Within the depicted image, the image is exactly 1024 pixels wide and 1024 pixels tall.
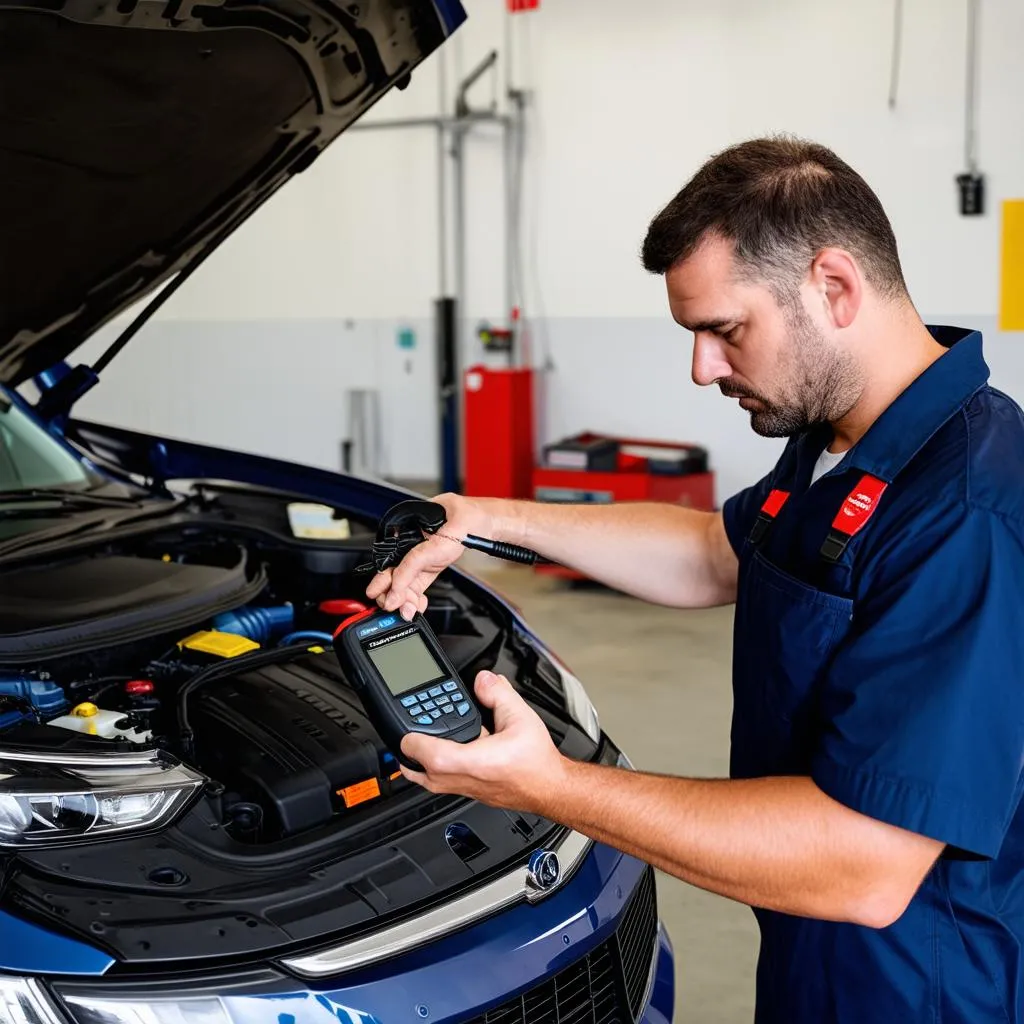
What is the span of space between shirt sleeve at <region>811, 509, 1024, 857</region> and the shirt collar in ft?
0.38

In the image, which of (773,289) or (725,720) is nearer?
(773,289)

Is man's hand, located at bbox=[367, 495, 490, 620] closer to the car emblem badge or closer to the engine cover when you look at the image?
the engine cover

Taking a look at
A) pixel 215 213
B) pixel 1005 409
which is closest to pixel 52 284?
pixel 215 213

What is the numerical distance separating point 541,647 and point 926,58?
181 inches

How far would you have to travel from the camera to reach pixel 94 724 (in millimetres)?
1631

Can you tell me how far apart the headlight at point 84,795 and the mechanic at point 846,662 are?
1.38 feet

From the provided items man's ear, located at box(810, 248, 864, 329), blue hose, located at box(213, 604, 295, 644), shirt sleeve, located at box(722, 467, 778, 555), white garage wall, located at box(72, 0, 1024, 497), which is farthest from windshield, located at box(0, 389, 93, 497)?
white garage wall, located at box(72, 0, 1024, 497)

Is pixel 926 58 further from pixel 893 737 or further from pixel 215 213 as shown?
pixel 893 737

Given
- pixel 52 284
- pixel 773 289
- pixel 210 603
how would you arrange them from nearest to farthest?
pixel 773 289 → pixel 210 603 → pixel 52 284

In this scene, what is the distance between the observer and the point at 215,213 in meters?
2.37

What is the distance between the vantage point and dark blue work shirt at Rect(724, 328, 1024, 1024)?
3.39 feet

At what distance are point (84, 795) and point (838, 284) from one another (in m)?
1.01

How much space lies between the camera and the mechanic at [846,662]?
104cm

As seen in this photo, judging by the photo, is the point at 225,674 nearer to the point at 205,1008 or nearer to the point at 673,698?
the point at 205,1008
